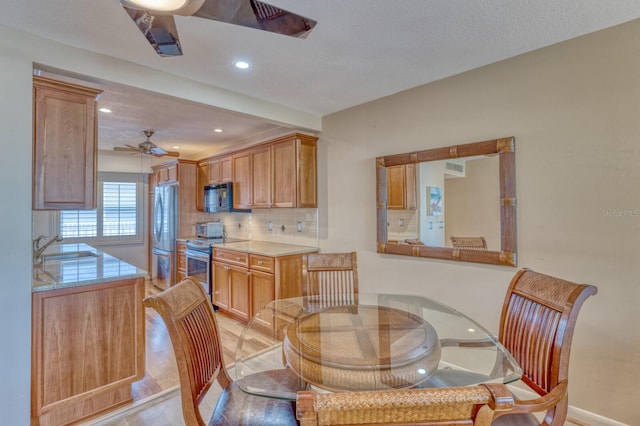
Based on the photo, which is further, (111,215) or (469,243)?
(111,215)

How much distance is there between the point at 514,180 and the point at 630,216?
647 mm

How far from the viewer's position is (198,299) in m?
1.51

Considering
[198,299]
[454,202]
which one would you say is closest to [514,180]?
[454,202]

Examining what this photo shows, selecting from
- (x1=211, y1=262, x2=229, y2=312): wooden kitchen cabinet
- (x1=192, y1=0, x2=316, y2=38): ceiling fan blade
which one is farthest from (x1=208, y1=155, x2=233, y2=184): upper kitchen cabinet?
(x1=192, y1=0, x2=316, y2=38): ceiling fan blade

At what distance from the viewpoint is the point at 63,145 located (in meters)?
2.05

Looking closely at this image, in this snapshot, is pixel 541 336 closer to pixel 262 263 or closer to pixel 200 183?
pixel 262 263

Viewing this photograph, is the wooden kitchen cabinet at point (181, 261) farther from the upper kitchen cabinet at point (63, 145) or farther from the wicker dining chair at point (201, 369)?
the wicker dining chair at point (201, 369)

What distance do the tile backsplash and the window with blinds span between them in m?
1.76

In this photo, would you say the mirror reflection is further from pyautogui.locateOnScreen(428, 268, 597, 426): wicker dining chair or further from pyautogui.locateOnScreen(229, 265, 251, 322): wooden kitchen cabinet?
pyautogui.locateOnScreen(229, 265, 251, 322): wooden kitchen cabinet

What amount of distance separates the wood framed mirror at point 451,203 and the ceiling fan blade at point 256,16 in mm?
1689

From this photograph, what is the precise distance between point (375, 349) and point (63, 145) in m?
2.33

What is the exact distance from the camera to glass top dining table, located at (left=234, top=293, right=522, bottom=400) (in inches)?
48.4

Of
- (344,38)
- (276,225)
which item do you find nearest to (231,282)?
(276,225)

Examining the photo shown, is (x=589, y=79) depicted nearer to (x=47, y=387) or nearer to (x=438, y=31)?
(x=438, y=31)
